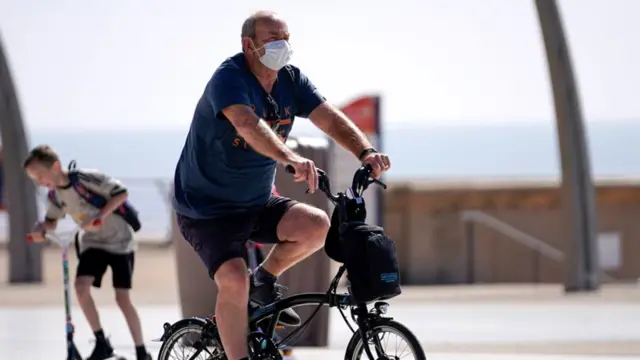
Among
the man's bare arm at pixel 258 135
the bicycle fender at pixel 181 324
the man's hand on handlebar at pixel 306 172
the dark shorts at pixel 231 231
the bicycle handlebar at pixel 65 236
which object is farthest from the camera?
the bicycle handlebar at pixel 65 236

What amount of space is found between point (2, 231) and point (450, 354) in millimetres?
24064

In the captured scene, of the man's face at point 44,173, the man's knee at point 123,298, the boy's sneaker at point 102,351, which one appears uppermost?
the man's face at point 44,173

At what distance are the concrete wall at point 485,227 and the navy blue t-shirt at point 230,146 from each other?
14.9 m

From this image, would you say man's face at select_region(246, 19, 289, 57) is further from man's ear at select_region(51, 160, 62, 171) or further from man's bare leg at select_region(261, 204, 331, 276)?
man's ear at select_region(51, 160, 62, 171)

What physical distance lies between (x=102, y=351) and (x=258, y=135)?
3.09 meters

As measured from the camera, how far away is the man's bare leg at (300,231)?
722cm

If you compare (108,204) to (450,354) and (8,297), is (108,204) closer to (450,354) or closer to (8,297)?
(450,354)

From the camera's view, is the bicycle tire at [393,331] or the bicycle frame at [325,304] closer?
the bicycle tire at [393,331]

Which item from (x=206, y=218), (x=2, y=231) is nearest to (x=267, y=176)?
(x=206, y=218)

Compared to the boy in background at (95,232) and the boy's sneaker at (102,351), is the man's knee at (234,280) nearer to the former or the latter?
the boy in background at (95,232)

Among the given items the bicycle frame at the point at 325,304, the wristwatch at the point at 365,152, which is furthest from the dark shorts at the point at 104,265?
the wristwatch at the point at 365,152

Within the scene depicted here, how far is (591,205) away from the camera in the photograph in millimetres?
16469

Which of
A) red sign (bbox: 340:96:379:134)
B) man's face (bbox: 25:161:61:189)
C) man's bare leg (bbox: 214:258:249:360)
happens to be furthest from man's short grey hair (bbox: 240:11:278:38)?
red sign (bbox: 340:96:379:134)

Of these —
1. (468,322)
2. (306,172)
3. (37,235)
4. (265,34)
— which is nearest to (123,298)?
(37,235)
